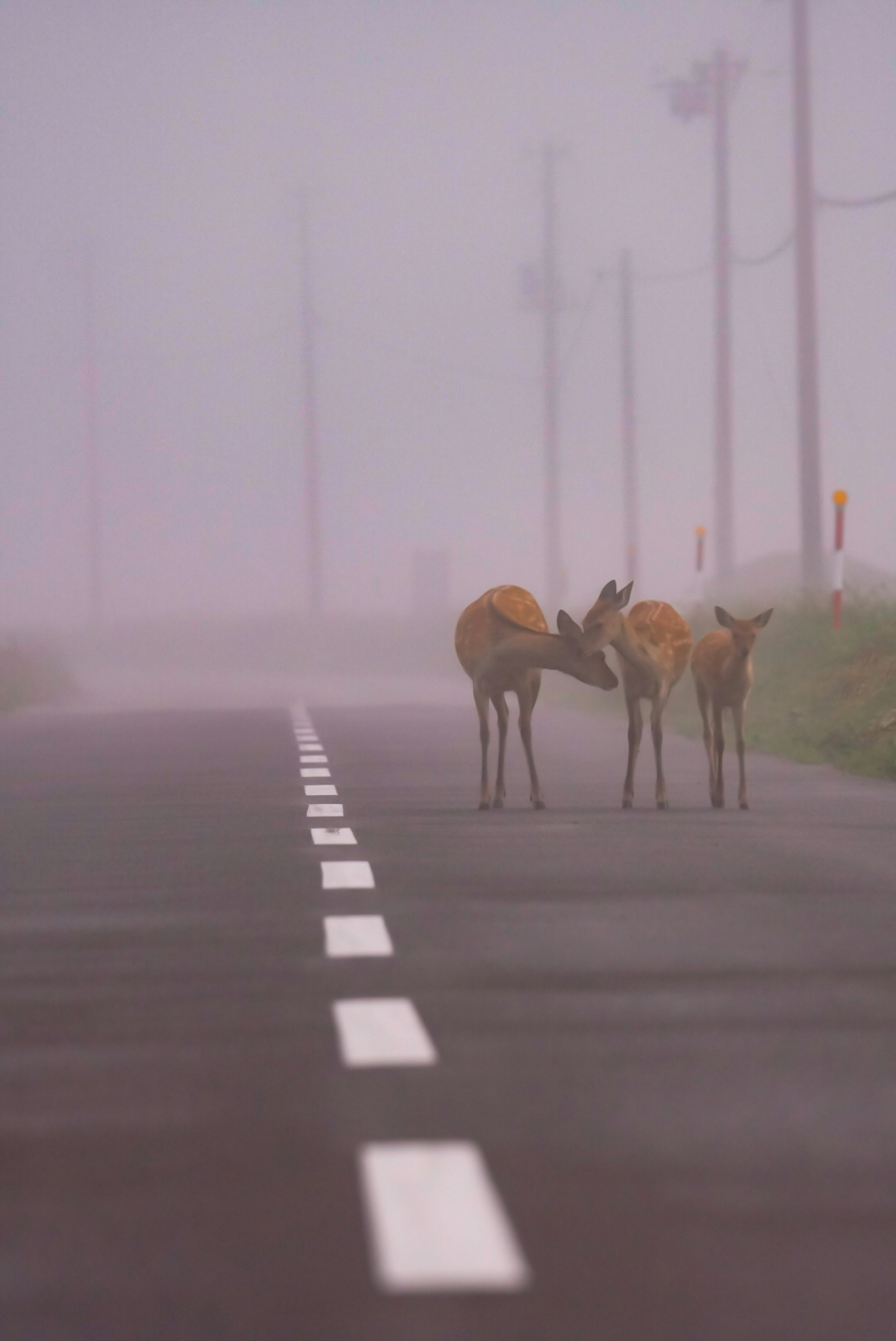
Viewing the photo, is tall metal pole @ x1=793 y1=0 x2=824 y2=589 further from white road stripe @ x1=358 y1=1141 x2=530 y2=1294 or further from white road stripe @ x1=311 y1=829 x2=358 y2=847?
white road stripe @ x1=358 y1=1141 x2=530 y2=1294

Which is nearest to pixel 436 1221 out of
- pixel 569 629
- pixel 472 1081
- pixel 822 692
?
pixel 472 1081

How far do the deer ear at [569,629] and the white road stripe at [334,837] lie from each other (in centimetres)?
157

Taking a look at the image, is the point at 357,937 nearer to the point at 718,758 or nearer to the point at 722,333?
the point at 718,758

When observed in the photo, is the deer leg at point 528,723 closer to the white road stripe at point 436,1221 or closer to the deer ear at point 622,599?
the deer ear at point 622,599

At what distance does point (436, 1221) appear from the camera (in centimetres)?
432

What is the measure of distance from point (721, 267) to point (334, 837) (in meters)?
37.6

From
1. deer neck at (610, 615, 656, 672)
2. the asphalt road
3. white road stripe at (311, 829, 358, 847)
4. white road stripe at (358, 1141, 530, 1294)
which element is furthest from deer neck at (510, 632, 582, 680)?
white road stripe at (358, 1141, 530, 1294)

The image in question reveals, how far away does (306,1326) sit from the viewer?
3.74m

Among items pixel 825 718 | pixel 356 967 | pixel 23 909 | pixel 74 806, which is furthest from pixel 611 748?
pixel 356 967

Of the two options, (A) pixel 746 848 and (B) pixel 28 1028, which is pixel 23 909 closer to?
(B) pixel 28 1028

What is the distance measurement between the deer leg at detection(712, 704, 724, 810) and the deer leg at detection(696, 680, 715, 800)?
0.01m

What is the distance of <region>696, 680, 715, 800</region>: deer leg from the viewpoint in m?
14.1

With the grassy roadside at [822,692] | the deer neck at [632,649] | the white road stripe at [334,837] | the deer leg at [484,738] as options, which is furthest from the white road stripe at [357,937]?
the grassy roadside at [822,692]

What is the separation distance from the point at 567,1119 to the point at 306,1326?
1.56 m
